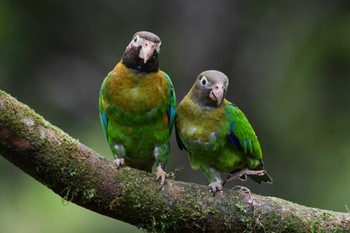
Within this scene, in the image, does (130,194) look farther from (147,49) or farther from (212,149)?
(147,49)

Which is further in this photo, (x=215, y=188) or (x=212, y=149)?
(x=212, y=149)

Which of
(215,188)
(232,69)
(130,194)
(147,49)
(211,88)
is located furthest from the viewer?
(232,69)

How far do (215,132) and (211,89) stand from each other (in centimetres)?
38

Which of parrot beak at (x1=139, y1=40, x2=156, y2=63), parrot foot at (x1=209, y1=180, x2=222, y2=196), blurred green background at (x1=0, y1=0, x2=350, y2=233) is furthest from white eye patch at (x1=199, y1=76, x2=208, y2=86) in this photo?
blurred green background at (x1=0, y1=0, x2=350, y2=233)

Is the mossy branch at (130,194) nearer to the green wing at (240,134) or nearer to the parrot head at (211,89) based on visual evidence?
the green wing at (240,134)

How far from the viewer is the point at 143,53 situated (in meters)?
5.84

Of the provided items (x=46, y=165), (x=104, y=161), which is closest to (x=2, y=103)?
(x=46, y=165)

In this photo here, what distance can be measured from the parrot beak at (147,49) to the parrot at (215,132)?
56 cm

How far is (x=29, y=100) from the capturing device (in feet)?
34.3

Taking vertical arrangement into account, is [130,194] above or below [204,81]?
below

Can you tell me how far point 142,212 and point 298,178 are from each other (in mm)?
6509

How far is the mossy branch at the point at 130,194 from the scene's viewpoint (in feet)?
14.9

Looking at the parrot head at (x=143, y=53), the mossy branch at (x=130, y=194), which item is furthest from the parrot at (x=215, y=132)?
the mossy branch at (x=130, y=194)

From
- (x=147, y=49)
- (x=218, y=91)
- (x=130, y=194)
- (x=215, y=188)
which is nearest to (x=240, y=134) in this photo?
(x=218, y=91)
